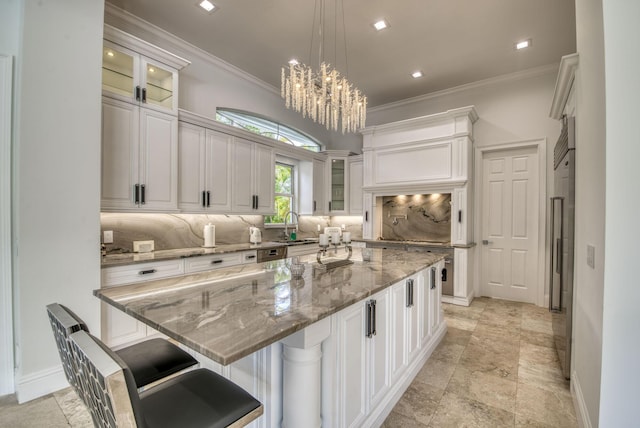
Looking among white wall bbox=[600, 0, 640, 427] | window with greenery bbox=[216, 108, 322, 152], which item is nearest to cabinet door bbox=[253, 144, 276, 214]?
window with greenery bbox=[216, 108, 322, 152]

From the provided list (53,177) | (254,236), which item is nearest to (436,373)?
(254,236)

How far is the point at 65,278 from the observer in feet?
7.22

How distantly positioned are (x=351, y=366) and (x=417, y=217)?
12.8 ft

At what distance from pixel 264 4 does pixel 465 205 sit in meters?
3.67

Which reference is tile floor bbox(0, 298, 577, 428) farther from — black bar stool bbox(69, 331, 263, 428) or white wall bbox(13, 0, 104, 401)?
black bar stool bbox(69, 331, 263, 428)

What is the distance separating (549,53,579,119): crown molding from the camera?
206 cm

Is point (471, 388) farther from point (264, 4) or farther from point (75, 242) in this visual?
point (264, 4)

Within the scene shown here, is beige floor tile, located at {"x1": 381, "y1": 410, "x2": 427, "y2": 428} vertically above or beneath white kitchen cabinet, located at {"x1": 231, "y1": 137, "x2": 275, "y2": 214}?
beneath

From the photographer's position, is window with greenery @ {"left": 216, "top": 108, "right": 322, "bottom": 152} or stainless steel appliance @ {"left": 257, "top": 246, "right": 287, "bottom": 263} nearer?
stainless steel appliance @ {"left": 257, "top": 246, "right": 287, "bottom": 263}

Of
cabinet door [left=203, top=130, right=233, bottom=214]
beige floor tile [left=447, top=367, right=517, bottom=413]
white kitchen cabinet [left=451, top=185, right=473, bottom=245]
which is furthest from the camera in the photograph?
white kitchen cabinet [left=451, top=185, right=473, bottom=245]

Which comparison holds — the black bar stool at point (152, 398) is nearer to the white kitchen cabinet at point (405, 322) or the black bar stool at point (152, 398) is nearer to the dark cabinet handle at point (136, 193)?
the white kitchen cabinet at point (405, 322)

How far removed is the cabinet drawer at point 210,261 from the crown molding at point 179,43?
2.67 meters

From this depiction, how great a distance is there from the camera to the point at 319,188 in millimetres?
5434

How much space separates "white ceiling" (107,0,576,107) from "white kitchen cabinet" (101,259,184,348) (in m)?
2.69
